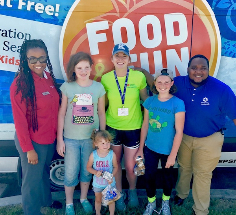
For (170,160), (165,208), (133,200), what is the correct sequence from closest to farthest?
(170,160)
(165,208)
(133,200)

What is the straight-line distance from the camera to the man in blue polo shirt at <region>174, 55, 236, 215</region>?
2.32m

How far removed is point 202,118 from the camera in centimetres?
235

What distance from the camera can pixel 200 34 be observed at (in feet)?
8.77

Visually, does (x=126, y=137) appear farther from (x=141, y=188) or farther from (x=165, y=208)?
(x=141, y=188)

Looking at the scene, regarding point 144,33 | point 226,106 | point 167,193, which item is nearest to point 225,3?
point 144,33

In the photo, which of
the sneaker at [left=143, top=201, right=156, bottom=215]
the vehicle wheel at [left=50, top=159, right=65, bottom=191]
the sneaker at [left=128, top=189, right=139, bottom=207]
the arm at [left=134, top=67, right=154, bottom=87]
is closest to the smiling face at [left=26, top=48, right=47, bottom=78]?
the arm at [left=134, top=67, right=154, bottom=87]

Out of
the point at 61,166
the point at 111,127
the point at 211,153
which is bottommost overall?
the point at 61,166

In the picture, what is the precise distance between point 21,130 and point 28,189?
26.1 inches

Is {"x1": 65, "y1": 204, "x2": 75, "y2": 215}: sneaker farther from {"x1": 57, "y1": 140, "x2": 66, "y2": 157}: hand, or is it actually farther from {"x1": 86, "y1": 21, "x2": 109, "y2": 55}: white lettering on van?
{"x1": 86, "y1": 21, "x2": 109, "y2": 55}: white lettering on van

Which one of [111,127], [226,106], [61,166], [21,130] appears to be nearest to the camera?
[21,130]

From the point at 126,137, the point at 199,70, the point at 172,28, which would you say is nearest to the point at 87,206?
the point at 126,137

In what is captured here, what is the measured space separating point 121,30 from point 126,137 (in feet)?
3.98

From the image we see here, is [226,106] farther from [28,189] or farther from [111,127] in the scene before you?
[28,189]

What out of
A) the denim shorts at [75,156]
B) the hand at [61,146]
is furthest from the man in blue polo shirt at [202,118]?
the hand at [61,146]
